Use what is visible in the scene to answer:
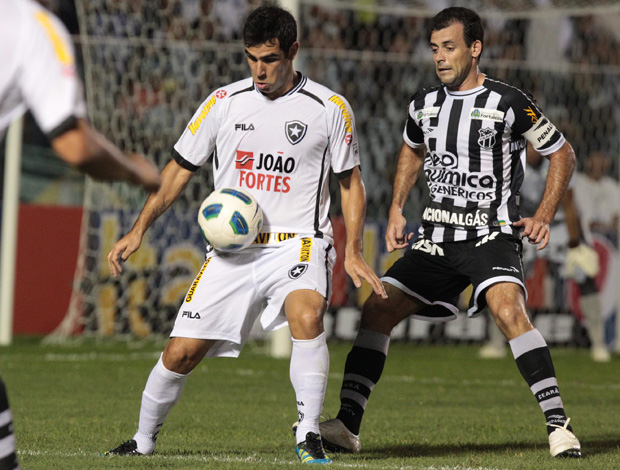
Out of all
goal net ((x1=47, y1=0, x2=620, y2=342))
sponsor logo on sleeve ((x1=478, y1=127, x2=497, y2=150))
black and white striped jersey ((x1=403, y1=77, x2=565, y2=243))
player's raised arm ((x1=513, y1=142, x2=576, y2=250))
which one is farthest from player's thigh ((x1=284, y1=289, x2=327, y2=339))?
goal net ((x1=47, y1=0, x2=620, y2=342))

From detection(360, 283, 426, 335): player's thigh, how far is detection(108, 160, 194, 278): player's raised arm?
44.7 inches

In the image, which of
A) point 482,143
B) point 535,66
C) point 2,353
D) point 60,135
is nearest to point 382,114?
point 535,66

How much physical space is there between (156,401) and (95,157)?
189 centimetres

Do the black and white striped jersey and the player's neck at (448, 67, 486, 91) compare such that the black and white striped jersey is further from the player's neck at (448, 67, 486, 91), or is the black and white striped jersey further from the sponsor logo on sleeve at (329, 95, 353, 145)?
the sponsor logo on sleeve at (329, 95, 353, 145)

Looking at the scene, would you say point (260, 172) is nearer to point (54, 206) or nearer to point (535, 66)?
point (54, 206)

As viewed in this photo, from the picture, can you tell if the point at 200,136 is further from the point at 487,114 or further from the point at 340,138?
the point at 487,114

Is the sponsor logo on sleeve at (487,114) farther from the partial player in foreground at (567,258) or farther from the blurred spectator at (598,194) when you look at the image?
the blurred spectator at (598,194)

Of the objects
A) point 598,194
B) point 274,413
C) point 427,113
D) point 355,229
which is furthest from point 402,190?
point 598,194

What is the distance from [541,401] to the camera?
527 cm

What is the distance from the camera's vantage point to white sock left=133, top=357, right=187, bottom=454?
16.1 ft

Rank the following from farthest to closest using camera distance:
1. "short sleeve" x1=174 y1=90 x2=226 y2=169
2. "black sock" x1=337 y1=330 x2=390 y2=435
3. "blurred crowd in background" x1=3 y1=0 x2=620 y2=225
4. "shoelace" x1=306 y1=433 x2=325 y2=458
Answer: "blurred crowd in background" x1=3 y1=0 x2=620 y2=225
"black sock" x1=337 y1=330 x2=390 y2=435
"short sleeve" x1=174 y1=90 x2=226 y2=169
"shoelace" x1=306 y1=433 x2=325 y2=458

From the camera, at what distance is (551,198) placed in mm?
5504

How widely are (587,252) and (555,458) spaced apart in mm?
6443

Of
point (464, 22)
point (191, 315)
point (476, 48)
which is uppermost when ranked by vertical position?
point (464, 22)
